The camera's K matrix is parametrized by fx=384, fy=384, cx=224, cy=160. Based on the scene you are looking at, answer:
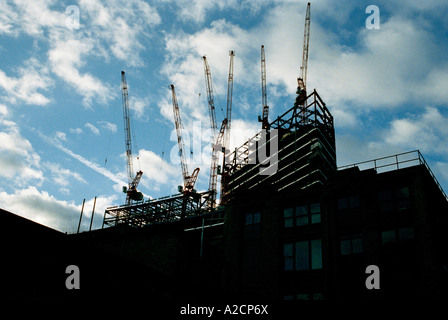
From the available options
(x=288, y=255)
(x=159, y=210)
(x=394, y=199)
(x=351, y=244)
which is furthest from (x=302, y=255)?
(x=159, y=210)

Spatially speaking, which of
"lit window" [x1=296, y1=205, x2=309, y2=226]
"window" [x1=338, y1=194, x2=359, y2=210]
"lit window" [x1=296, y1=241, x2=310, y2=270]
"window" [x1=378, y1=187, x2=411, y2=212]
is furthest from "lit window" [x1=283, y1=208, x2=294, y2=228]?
"window" [x1=378, y1=187, x2=411, y2=212]

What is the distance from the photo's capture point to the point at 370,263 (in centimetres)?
3003

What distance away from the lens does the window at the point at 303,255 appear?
33031mm

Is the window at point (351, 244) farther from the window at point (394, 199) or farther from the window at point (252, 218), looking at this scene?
the window at point (252, 218)

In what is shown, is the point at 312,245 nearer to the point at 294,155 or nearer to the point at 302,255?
the point at 302,255

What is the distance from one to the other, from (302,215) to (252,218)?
5.12 meters

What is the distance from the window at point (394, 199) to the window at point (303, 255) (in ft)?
20.4

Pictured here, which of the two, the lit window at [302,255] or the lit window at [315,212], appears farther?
the lit window at [315,212]

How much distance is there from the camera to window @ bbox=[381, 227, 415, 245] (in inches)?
1164

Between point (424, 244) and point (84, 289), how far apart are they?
23596 mm

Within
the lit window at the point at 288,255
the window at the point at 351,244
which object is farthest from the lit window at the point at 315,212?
the lit window at the point at 288,255
